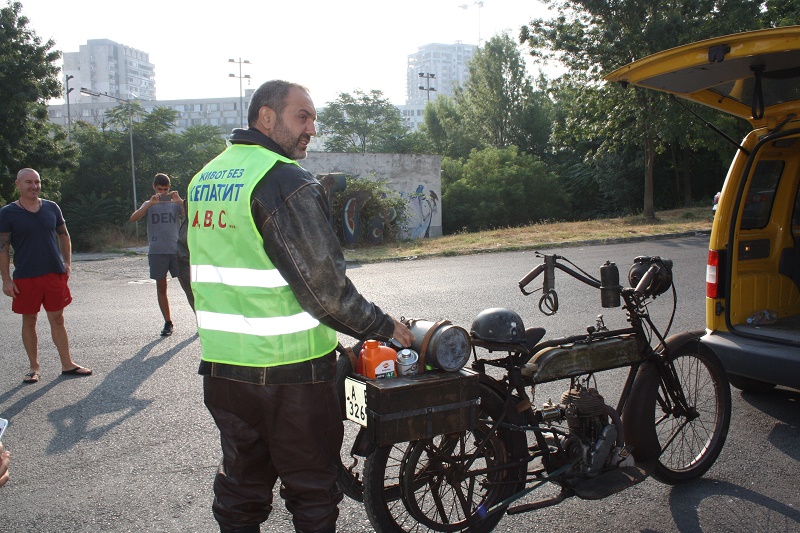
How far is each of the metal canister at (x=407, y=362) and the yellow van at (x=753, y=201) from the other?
2.26m

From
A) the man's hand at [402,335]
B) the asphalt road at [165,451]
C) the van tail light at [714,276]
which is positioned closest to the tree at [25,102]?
the asphalt road at [165,451]

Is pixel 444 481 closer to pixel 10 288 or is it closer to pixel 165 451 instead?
pixel 165 451

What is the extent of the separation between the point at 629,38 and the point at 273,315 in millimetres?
20518

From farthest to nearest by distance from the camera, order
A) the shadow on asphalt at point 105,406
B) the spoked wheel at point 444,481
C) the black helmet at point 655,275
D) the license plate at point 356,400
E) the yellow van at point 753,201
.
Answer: the shadow on asphalt at point 105,406 → the yellow van at point 753,201 → the black helmet at point 655,275 → the spoked wheel at point 444,481 → the license plate at point 356,400

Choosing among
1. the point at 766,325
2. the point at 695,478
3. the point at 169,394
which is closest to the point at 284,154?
the point at 695,478

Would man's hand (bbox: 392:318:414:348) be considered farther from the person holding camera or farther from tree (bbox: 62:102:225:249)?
tree (bbox: 62:102:225:249)

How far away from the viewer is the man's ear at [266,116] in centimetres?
261

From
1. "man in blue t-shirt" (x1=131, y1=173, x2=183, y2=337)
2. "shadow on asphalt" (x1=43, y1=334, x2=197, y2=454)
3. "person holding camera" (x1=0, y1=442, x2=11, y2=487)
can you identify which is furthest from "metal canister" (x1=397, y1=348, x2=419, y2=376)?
"man in blue t-shirt" (x1=131, y1=173, x2=183, y2=337)

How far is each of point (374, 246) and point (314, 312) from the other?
16464 mm

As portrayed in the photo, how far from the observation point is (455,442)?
307 cm

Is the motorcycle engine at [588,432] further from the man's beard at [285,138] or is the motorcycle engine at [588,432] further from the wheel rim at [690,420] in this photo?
the man's beard at [285,138]

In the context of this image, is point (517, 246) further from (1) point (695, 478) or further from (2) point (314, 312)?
(2) point (314, 312)

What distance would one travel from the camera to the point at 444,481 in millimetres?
3148

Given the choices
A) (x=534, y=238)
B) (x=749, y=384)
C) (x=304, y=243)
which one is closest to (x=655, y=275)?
(x=304, y=243)
